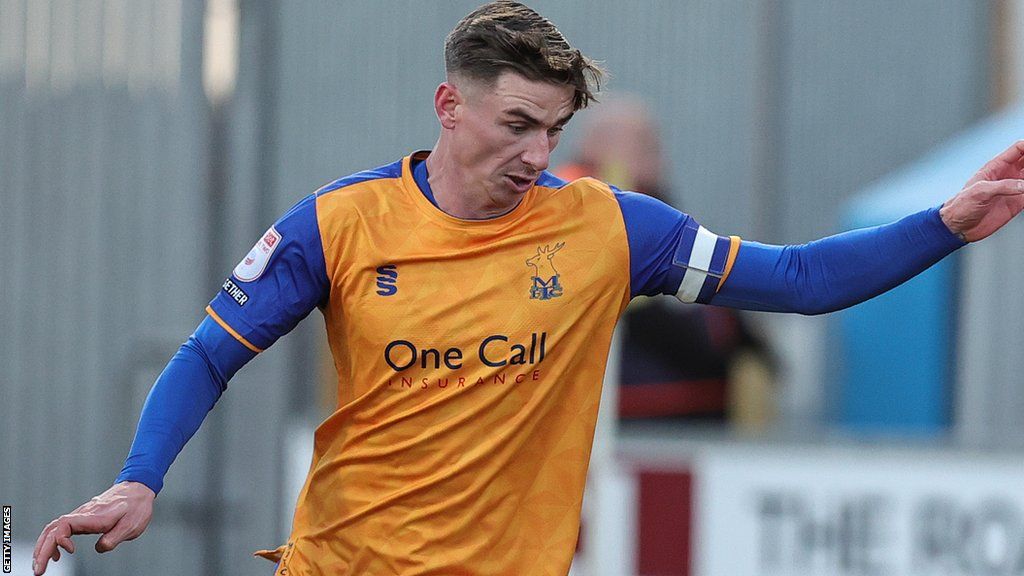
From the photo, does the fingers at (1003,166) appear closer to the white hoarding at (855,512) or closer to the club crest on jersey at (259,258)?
the club crest on jersey at (259,258)

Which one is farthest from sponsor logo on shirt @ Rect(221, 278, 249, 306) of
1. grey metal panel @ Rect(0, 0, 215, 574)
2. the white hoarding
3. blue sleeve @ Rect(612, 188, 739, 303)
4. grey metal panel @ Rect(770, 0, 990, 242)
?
grey metal panel @ Rect(770, 0, 990, 242)

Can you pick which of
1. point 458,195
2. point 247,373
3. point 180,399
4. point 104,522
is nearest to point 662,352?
point 247,373

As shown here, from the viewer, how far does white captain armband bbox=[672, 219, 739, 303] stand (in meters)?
3.59

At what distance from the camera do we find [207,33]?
22.7 feet

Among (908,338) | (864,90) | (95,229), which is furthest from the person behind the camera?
A: (864,90)

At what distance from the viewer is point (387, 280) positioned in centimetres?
353

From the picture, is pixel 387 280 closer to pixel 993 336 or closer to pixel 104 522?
pixel 104 522

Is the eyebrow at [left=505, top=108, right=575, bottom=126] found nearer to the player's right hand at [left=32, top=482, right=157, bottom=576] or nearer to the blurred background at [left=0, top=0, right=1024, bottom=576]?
the player's right hand at [left=32, top=482, right=157, bottom=576]

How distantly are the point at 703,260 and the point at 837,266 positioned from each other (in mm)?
295

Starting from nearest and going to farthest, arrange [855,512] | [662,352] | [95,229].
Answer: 1. [855,512]
2. [95,229]
3. [662,352]

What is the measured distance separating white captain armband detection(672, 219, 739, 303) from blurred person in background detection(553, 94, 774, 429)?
11.0ft

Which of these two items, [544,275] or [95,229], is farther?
[95,229]

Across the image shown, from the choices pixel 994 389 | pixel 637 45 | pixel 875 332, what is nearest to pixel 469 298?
pixel 994 389

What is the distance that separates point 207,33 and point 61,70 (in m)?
0.66
